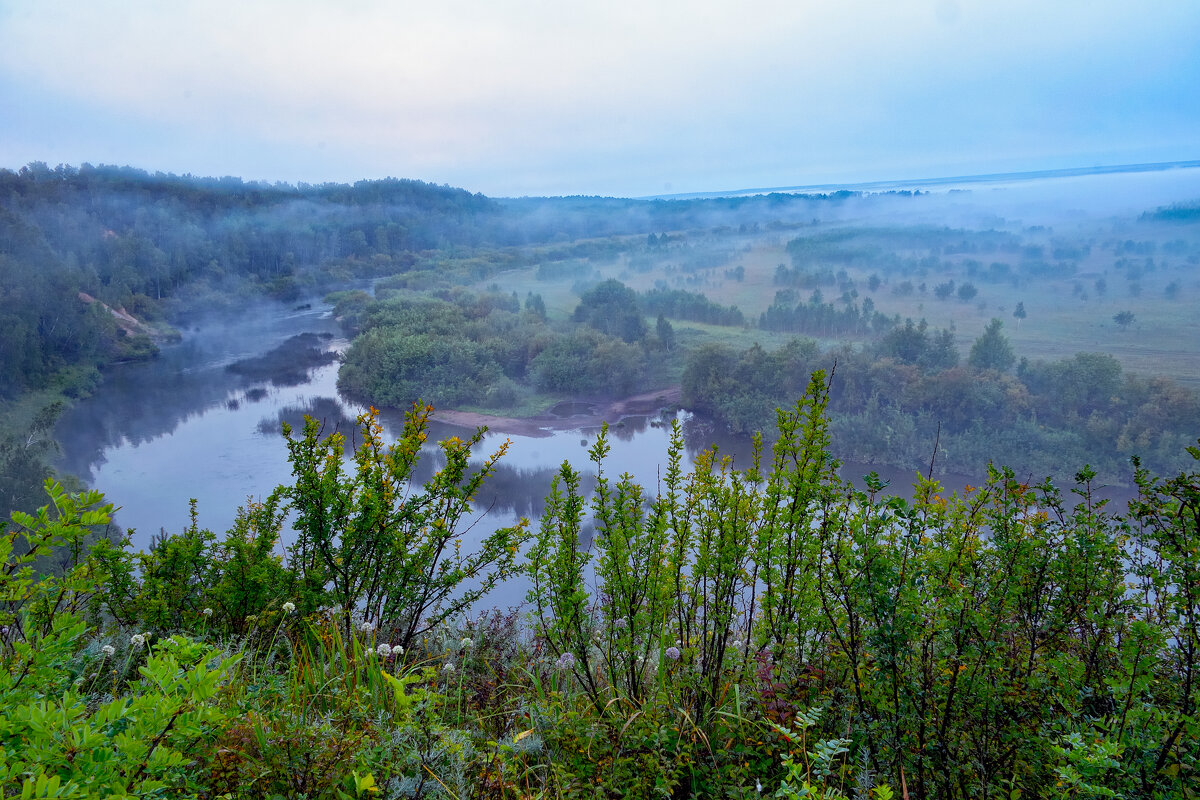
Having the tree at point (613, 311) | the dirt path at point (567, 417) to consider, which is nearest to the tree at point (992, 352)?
the dirt path at point (567, 417)

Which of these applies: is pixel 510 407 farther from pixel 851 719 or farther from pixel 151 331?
pixel 851 719

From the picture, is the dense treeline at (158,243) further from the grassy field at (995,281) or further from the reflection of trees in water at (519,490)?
the reflection of trees in water at (519,490)

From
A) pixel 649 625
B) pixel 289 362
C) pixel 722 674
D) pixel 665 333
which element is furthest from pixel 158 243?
pixel 722 674

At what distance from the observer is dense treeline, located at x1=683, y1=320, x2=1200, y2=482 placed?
10234 millimetres

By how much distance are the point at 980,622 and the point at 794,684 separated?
2.10 ft

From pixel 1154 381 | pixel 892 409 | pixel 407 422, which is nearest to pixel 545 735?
pixel 407 422

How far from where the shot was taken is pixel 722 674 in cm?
251

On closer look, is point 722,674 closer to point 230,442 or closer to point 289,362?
point 230,442

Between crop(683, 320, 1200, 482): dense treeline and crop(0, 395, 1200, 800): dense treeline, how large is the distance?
8400 millimetres

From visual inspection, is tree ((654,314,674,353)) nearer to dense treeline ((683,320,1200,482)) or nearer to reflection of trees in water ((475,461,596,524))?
dense treeline ((683,320,1200,482))

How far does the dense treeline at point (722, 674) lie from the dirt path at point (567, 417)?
9013 mm

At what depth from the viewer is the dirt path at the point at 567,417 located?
41.1 feet

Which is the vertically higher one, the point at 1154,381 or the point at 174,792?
the point at 174,792

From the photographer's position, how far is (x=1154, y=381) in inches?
431
